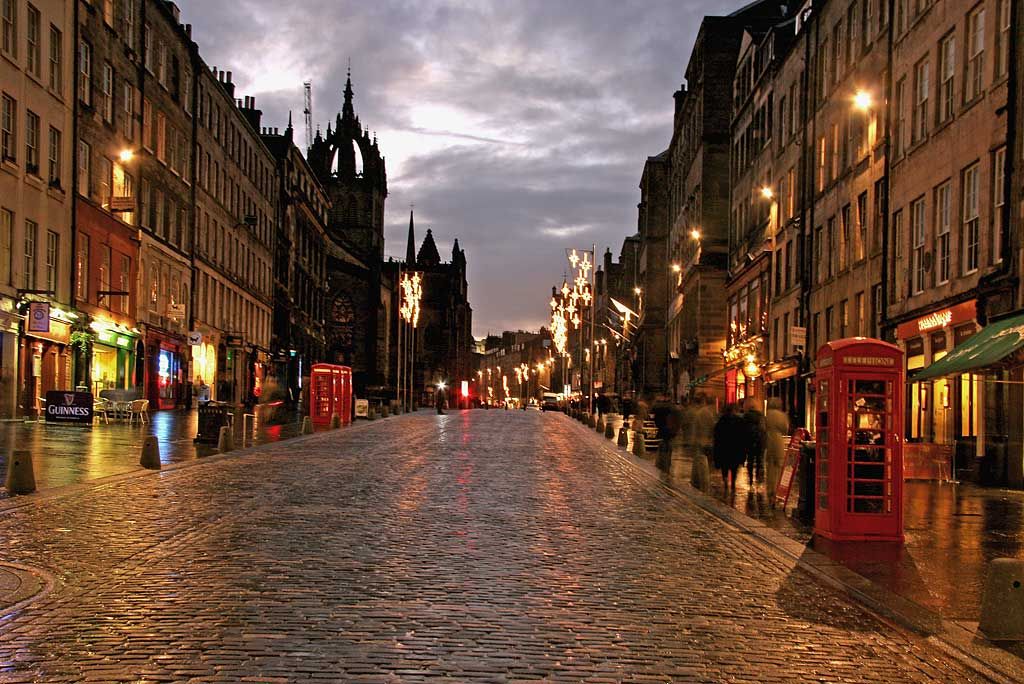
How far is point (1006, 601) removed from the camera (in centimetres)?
807

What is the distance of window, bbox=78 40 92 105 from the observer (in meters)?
40.3

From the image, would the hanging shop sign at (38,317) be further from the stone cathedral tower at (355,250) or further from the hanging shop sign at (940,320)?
the stone cathedral tower at (355,250)

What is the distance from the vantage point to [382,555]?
1122 centimetres

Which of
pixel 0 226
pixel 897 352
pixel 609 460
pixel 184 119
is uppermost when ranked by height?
pixel 184 119

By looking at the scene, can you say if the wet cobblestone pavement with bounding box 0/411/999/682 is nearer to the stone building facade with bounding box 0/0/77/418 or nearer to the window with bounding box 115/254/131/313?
the stone building facade with bounding box 0/0/77/418

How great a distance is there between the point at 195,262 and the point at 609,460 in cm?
3347

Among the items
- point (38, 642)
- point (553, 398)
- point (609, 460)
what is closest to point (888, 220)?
point (609, 460)

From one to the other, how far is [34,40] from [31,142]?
3.07 metres

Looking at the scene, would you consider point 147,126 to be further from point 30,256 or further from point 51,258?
point 30,256

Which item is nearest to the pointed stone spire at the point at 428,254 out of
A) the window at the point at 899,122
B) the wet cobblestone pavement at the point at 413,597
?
the window at the point at 899,122

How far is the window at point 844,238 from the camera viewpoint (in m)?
36.8

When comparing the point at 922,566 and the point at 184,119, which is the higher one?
the point at 184,119

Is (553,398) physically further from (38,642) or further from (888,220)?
(38,642)

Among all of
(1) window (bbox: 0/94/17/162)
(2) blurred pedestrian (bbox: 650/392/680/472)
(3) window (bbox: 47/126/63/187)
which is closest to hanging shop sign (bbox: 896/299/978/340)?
(2) blurred pedestrian (bbox: 650/392/680/472)
